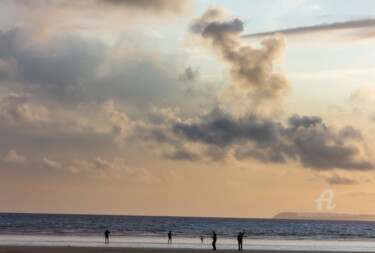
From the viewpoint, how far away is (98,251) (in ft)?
168

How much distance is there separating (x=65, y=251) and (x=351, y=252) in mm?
33391

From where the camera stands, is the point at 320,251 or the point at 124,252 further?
the point at 320,251

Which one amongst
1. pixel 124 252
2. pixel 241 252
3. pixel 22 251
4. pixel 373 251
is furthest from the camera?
pixel 373 251

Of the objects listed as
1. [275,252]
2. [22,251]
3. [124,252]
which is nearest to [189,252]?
[124,252]

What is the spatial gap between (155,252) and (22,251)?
13108 millimetres

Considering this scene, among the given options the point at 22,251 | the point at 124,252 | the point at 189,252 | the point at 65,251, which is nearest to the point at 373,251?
the point at 189,252

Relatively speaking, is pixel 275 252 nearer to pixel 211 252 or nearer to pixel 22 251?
→ pixel 211 252

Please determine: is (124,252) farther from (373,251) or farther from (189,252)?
(373,251)

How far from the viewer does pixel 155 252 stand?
172 ft

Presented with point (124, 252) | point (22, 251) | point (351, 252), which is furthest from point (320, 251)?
point (22, 251)

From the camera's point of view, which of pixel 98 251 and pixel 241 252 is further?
pixel 241 252

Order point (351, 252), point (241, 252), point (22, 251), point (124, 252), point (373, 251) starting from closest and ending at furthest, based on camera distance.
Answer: point (22, 251) < point (124, 252) < point (241, 252) < point (351, 252) < point (373, 251)

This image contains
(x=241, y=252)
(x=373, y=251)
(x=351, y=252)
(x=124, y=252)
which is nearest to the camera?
(x=124, y=252)

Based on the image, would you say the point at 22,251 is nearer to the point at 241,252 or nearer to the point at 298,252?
the point at 241,252
